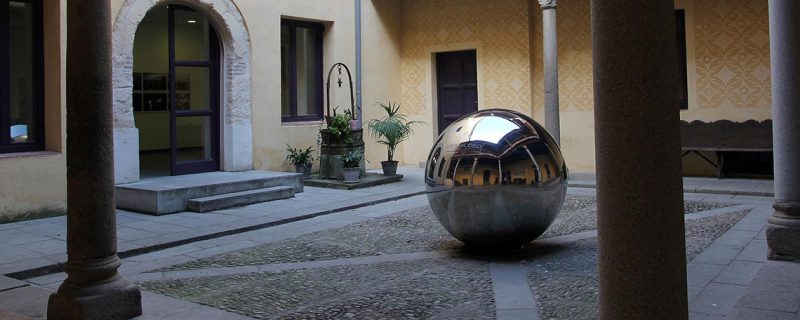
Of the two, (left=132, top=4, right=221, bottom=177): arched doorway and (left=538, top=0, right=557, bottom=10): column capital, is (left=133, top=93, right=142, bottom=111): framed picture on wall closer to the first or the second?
(left=132, top=4, right=221, bottom=177): arched doorway

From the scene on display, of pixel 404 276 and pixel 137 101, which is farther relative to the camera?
pixel 137 101

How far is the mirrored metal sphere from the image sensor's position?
5.68 m

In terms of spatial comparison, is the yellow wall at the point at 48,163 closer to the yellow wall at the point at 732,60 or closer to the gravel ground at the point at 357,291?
the gravel ground at the point at 357,291

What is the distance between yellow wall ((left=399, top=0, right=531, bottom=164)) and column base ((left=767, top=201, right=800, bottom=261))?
7.95m

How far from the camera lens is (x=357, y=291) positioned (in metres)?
4.97

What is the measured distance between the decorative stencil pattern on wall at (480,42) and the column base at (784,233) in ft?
26.0

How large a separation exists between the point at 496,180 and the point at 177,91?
8.93 m

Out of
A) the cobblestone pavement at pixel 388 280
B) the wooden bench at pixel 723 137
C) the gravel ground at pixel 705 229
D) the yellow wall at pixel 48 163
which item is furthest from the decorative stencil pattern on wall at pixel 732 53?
the yellow wall at pixel 48 163

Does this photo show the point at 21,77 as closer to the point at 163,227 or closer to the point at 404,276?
the point at 163,227

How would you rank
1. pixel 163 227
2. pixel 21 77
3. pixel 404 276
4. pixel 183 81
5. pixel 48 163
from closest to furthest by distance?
pixel 404 276 → pixel 163 227 → pixel 48 163 → pixel 21 77 → pixel 183 81

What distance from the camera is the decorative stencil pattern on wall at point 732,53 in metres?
11.1

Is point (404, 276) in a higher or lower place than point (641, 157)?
lower

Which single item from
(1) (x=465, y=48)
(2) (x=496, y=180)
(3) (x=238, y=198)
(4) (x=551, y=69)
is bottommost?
(3) (x=238, y=198)

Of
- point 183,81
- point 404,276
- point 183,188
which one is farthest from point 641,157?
point 183,81
